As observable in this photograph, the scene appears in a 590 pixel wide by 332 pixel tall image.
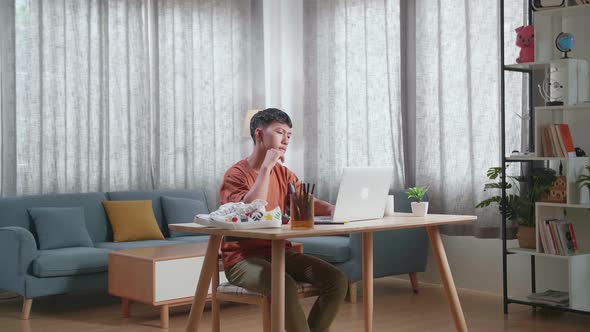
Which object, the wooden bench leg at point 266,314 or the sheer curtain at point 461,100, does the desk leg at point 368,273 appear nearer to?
the wooden bench leg at point 266,314

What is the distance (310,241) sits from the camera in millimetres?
5707

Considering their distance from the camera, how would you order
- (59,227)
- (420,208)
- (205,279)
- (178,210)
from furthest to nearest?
(178,210), (59,227), (420,208), (205,279)

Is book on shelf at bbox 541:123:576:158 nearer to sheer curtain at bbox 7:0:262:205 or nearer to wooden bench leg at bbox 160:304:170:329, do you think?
wooden bench leg at bbox 160:304:170:329

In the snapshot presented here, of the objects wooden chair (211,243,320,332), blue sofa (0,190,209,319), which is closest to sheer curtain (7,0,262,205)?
blue sofa (0,190,209,319)

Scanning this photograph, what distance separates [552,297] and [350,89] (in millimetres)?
2585

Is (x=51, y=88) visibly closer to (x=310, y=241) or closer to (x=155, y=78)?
(x=155, y=78)

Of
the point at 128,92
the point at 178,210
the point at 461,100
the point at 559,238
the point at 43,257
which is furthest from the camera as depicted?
the point at 128,92

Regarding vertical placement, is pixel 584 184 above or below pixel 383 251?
above

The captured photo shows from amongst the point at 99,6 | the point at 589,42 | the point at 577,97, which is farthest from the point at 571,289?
the point at 99,6

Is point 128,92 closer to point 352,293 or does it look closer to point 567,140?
point 352,293

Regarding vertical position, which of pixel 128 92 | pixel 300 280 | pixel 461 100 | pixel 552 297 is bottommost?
pixel 552 297

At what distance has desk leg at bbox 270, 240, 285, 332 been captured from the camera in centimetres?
306

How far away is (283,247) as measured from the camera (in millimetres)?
3107

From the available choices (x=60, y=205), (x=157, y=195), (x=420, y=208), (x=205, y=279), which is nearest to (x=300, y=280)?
(x=205, y=279)
